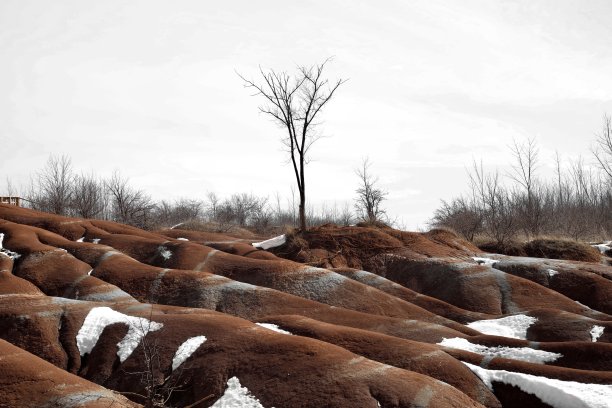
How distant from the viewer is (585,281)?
23703 mm

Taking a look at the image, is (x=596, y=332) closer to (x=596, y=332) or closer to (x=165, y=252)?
(x=596, y=332)

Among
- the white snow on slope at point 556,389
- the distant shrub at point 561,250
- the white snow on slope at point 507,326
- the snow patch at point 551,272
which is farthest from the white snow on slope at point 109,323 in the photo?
the distant shrub at point 561,250

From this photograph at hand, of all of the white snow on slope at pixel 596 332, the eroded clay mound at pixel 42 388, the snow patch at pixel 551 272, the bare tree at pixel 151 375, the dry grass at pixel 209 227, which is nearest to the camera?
the eroded clay mound at pixel 42 388

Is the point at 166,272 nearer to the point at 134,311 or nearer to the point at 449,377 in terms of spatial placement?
the point at 134,311

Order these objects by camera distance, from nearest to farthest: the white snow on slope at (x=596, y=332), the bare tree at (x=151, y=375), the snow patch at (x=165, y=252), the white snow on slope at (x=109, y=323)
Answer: the bare tree at (x=151, y=375) < the white snow on slope at (x=109, y=323) < the white snow on slope at (x=596, y=332) < the snow patch at (x=165, y=252)

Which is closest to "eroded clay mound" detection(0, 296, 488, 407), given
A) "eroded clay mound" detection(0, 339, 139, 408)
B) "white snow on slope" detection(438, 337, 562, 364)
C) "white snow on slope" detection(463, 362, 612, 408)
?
"eroded clay mound" detection(0, 339, 139, 408)

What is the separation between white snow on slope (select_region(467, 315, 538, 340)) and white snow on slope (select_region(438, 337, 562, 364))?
10.2 ft

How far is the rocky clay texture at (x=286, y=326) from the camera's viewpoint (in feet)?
32.3

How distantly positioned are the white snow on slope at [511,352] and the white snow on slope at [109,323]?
8.09 m

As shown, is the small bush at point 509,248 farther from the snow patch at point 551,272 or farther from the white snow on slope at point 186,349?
the white snow on slope at point 186,349

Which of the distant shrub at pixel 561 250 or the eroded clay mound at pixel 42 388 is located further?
the distant shrub at pixel 561 250

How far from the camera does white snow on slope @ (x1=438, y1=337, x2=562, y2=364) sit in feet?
44.6

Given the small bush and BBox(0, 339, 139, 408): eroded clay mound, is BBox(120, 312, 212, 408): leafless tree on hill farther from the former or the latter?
the small bush

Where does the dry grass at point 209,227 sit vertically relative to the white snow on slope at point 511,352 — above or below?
above
